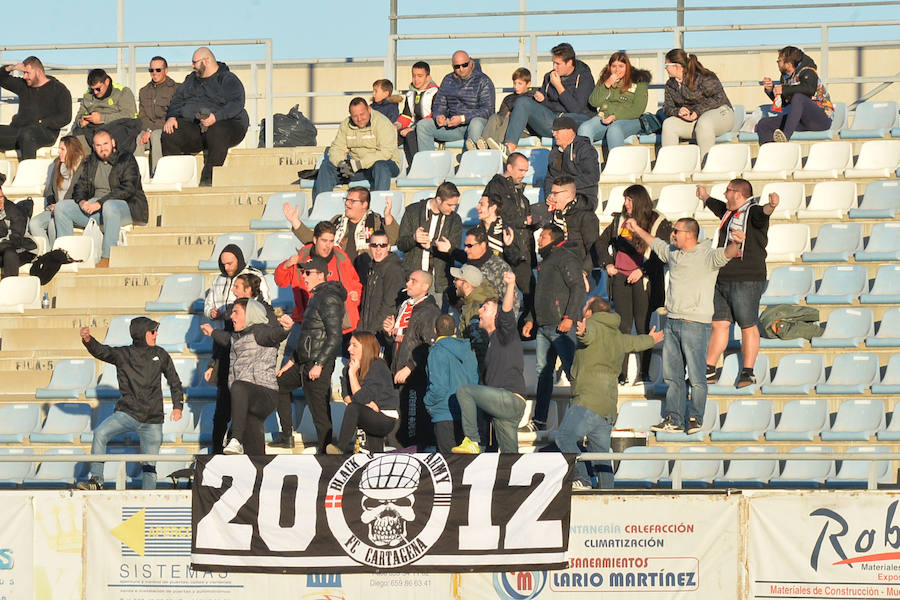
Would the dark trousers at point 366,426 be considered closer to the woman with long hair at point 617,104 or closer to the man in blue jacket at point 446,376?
the man in blue jacket at point 446,376

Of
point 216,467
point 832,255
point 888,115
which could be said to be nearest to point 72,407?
point 216,467

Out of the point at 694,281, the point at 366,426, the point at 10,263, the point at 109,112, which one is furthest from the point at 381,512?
the point at 109,112

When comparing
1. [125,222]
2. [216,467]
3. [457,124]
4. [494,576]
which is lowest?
[494,576]

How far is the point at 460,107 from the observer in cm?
1688

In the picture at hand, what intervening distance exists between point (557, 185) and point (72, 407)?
190 inches

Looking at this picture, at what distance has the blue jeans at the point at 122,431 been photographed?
12570 mm

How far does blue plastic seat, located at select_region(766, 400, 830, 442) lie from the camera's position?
42.3ft

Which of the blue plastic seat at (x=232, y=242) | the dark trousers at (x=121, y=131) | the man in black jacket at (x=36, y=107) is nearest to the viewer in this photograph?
the blue plastic seat at (x=232, y=242)

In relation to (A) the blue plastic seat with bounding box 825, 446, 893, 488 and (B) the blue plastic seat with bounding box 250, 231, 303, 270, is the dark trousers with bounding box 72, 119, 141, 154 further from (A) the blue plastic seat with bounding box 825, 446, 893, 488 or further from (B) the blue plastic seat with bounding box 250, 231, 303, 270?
(A) the blue plastic seat with bounding box 825, 446, 893, 488

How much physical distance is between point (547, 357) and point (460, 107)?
4.84m

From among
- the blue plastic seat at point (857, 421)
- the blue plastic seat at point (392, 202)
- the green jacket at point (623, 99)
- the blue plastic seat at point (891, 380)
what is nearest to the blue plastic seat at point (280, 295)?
the blue plastic seat at point (392, 202)

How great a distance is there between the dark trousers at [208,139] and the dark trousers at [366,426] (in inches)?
248

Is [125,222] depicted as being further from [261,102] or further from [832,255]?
[261,102]

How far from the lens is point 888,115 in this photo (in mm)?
16797
